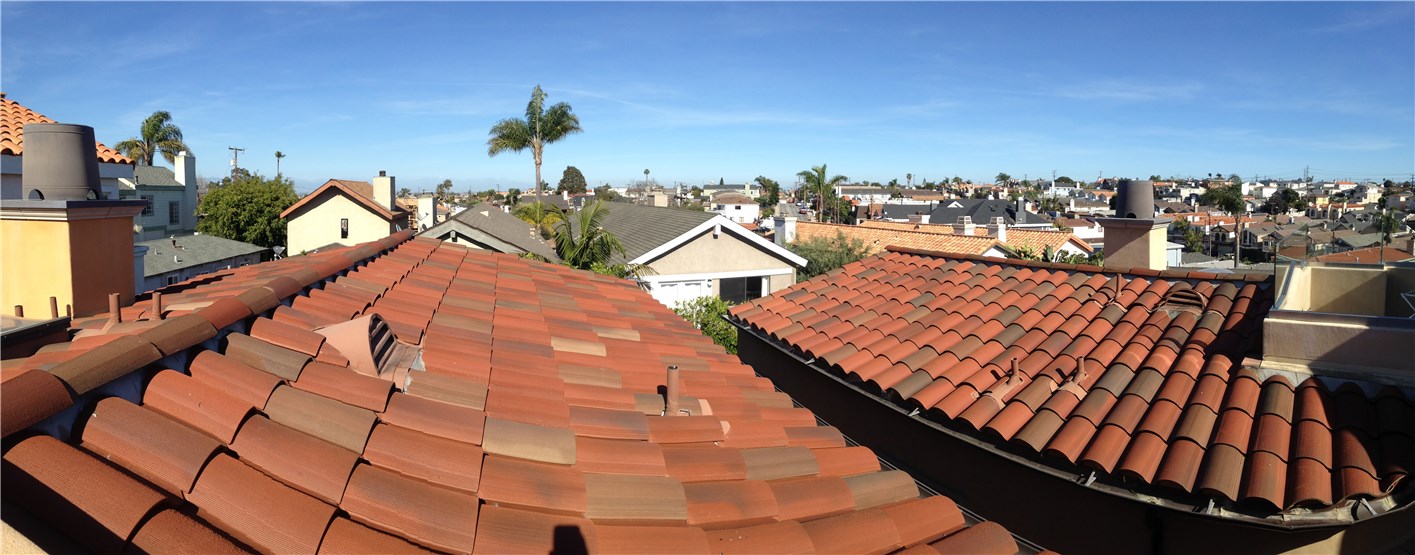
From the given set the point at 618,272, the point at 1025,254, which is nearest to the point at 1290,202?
the point at 1025,254

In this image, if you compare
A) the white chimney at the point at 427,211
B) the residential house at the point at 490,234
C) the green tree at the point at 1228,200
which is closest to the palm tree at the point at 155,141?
the white chimney at the point at 427,211

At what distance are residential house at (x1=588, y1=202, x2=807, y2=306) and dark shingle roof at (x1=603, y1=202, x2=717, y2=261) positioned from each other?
5 cm

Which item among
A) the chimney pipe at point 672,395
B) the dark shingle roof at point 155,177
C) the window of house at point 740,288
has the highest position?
the dark shingle roof at point 155,177

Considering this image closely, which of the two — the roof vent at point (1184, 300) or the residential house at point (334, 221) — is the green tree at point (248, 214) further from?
the roof vent at point (1184, 300)

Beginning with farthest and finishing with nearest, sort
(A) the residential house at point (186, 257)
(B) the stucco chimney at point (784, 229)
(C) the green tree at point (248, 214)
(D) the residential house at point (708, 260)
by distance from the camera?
(C) the green tree at point (248, 214) → (B) the stucco chimney at point (784, 229) → (A) the residential house at point (186, 257) → (D) the residential house at point (708, 260)

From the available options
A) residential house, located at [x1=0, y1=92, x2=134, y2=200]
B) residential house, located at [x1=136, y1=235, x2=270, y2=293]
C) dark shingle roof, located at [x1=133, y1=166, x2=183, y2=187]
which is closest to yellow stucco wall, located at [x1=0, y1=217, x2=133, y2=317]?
residential house, located at [x1=0, y1=92, x2=134, y2=200]

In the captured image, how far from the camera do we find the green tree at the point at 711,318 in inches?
741

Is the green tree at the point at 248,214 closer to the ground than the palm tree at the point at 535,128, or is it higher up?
closer to the ground

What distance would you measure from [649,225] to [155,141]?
54490 mm

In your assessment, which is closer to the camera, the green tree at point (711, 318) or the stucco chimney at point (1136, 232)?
the stucco chimney at point (1136, 232)

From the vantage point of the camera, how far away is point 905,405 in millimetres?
7336

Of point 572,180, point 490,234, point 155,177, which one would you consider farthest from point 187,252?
point 572,180

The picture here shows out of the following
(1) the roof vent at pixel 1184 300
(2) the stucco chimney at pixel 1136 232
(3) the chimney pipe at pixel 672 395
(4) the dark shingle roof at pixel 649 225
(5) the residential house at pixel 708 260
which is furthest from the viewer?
(4) the dark shingle roof at pixel 649 225

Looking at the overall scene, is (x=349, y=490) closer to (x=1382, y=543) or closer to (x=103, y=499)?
(x=103, y=499)
